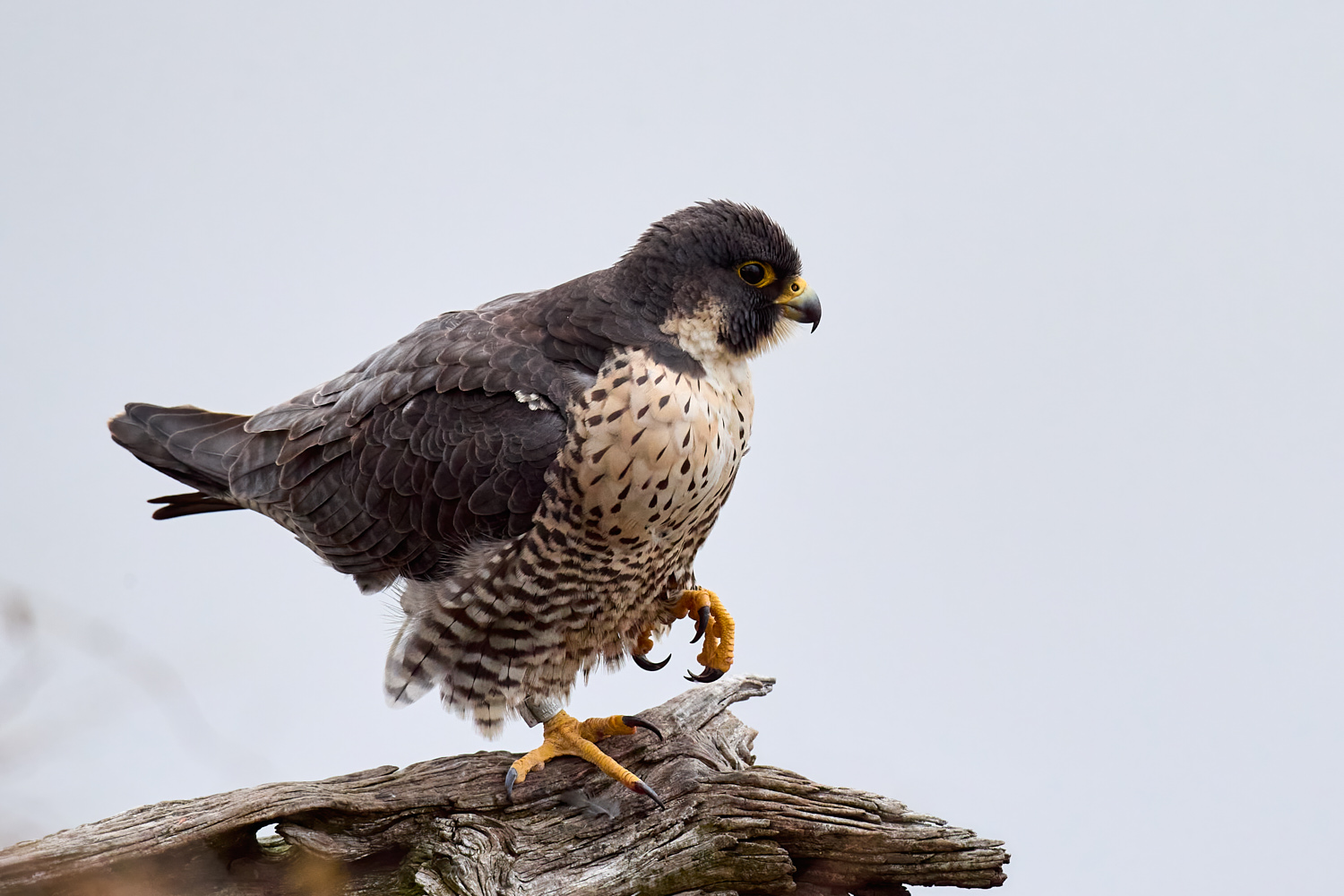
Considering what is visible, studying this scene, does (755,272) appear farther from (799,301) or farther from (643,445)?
(643,445)

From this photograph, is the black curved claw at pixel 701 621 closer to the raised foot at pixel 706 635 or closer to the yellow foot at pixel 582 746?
the raised foot at pixel 706 635

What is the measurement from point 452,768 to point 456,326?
51.4 inches

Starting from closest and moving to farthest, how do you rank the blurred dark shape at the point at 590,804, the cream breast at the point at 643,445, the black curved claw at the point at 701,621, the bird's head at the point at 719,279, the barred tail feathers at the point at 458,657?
1. the cream breast at the point at 643,445
2. the bird's head at the point at 719,279
3. the barred tail feathers at the point at 458,657
4. the blurred dark shape at the point at 590,804
5. the black curved claw at the point at 701,621

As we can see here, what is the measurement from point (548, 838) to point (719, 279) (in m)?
1.66

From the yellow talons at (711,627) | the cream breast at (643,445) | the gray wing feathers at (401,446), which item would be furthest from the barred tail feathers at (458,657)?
the yellow talons at (711,627)

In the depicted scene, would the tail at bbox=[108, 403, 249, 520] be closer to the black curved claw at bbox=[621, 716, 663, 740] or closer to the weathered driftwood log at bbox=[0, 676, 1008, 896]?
the weathered driftwood log at bbox=[0, 676, 1008, 896]

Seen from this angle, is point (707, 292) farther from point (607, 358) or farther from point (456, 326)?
point (456, 326)

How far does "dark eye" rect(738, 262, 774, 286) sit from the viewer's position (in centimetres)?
313

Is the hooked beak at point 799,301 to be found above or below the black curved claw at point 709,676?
above

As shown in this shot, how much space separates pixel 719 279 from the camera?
3.12m

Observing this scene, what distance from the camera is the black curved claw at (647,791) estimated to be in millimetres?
3299

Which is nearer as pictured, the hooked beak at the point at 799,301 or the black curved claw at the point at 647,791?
the hooked beak at the point at 799,301

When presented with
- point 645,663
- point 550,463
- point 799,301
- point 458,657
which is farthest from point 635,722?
point 799,301

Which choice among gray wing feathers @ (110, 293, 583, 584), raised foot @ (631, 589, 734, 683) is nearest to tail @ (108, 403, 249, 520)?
gray wing feathers @ (110, 293, 583, 584)
